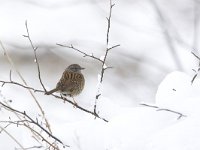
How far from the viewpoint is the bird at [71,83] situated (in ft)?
13.2

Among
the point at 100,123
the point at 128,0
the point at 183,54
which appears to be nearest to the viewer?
the point at 100,123

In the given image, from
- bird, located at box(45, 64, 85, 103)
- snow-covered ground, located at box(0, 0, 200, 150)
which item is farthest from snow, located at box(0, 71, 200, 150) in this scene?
bird, located at box(45, 64, 85, 103)

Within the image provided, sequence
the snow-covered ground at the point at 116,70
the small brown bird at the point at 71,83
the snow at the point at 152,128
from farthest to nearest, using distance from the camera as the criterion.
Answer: the small brown bird at the point at 71,83 → the snow-covered ground at the point at 116,70 → the snow at the point at 152,128

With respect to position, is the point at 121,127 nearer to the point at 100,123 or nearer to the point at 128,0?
the point at 100,123

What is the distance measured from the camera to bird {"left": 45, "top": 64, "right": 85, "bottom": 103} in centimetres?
402

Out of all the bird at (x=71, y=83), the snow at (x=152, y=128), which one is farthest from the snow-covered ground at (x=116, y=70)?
the bird at (x=71, y=83)

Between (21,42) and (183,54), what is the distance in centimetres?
256

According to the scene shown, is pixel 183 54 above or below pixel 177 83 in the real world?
above

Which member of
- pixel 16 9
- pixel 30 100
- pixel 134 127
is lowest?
pixel 134 127

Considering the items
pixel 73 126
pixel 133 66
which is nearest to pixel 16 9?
pixel 133 66

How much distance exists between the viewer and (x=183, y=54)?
22.5ft

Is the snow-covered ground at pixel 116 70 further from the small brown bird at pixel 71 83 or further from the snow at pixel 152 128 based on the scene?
the small brown bird at pixel 71 83

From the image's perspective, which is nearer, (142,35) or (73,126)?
(73,126)

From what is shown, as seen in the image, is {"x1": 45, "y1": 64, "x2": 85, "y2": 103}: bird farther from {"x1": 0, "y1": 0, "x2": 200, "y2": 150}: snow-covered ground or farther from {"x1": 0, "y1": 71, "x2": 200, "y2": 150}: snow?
{"x1": 0, "y1": 71, "x2": 200, "y2": 150}: snow
